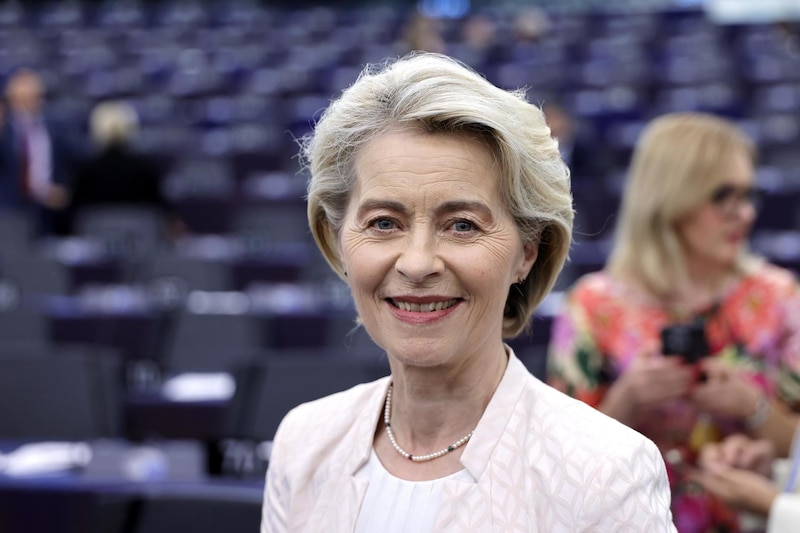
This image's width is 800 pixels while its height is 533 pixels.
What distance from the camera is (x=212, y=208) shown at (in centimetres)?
832

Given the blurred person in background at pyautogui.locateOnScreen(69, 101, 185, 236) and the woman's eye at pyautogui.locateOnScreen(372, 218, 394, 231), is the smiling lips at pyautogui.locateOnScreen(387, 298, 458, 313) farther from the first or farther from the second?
the blurred person in background at pyautogui.locateOnScreen(69, 101, 185, 236)

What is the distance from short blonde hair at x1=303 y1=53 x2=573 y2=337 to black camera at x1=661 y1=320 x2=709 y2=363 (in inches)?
31.3

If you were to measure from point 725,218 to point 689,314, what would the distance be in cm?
23

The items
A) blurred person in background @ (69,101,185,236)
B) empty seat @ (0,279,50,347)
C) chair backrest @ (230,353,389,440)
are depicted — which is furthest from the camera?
blurred person in background @ (69,101,185,236)

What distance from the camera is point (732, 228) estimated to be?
2510 millimetres

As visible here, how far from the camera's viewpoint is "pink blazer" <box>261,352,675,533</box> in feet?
4.36

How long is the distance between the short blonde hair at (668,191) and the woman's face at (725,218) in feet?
0.06

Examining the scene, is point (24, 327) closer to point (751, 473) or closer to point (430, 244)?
point (751, 473)

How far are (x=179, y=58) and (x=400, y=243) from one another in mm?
14607

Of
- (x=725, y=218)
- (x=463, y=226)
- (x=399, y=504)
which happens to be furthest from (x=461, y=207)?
(x=725, y=218)

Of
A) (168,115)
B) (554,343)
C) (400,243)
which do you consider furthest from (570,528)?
(168,115)

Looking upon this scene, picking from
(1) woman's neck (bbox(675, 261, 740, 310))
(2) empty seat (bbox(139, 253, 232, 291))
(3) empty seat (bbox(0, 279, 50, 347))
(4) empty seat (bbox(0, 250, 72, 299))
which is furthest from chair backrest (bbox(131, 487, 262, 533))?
(4) empty seat (bbox(0, 250, 72, 299))

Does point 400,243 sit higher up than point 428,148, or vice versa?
point 428,148

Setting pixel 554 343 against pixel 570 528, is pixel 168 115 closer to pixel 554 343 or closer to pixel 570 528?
pixel 554 343
